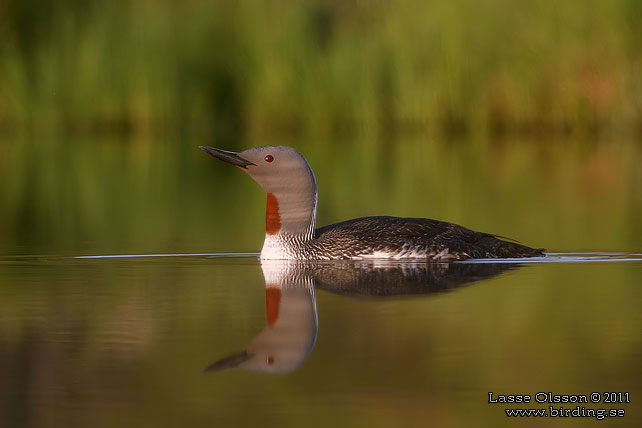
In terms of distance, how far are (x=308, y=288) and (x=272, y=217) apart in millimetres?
1208

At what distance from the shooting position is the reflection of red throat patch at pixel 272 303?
5.20 metres

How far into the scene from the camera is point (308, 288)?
6.04m

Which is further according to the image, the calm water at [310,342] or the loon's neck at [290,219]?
the loon's neck at [290,219]

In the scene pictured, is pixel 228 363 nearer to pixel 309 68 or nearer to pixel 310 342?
pixel 310 342

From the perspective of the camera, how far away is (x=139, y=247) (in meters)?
7.77

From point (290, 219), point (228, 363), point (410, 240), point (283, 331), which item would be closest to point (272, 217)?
point (290, 219)

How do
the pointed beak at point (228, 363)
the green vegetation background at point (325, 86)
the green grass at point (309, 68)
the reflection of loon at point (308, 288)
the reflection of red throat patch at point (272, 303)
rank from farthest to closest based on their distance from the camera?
the green grass at point (309, 68) < the green vegetation background at point (325, 86) < the reflection of red throat patch at point (272, 303) < the reflection of loon at point (308, 288) < the pointed beak at point (228, 363)

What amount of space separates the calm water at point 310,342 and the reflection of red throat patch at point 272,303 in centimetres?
2

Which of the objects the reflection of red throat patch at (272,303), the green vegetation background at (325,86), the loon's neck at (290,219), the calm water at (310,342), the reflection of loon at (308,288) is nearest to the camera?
the calm water at (310,342)

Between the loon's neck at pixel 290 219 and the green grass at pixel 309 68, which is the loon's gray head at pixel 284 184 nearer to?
the loon's neck at pixel 290 219

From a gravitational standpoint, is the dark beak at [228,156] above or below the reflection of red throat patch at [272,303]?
above

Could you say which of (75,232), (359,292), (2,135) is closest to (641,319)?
(359,292)

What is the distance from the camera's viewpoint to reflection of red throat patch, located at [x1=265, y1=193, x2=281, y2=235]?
7.18 meters

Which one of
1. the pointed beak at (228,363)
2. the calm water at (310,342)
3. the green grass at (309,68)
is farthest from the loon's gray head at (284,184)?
the green grass at (309,68)
